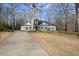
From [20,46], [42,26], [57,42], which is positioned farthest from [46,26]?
[20,46]

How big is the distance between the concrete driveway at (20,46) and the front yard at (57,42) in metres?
0.04

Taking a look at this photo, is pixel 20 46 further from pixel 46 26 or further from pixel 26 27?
pixel 46 26

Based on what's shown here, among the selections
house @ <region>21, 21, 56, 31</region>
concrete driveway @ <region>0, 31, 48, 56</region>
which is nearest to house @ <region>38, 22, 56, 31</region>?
house @ <region>21, 21, 56, 31</region>

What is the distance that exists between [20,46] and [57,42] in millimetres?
315

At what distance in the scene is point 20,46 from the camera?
160 centimetres

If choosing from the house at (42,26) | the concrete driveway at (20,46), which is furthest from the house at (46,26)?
the concrete driveway at (20,46)

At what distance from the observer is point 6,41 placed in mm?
1618

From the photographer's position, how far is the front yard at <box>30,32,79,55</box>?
1.58 metres

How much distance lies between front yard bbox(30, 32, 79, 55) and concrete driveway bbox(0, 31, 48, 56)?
0.04m

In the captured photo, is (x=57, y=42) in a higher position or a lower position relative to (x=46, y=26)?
lower

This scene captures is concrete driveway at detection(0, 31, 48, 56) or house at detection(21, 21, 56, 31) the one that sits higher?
house at detection(21, 21, 56, 31)

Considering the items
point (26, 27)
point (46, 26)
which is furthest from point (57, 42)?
point (26, 27)

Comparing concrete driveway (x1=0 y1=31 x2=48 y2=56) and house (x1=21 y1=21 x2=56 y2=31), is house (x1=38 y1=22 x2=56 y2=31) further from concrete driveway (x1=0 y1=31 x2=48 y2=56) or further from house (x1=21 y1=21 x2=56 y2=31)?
concrete driveway (x1=0 y1=31 x2=48 y2=56)

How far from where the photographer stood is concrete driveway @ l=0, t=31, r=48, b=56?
5.19 feet
